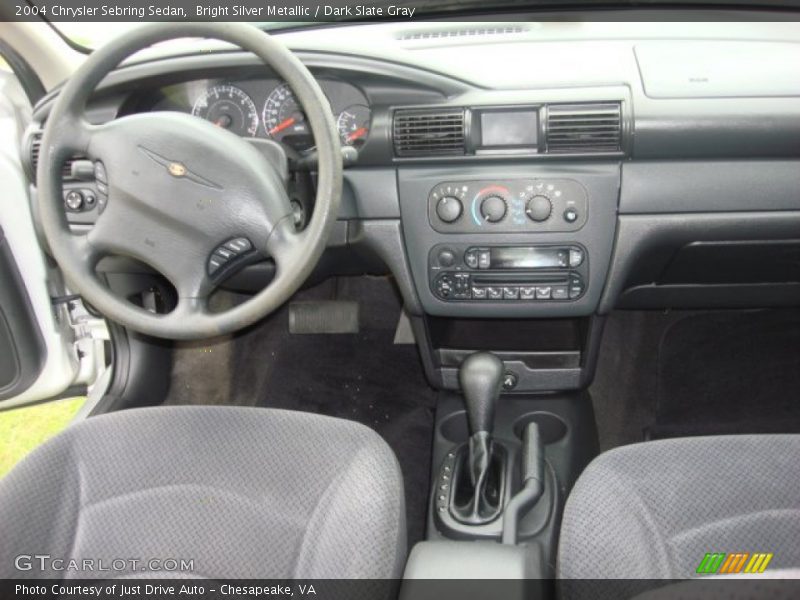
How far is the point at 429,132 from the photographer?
1555mm

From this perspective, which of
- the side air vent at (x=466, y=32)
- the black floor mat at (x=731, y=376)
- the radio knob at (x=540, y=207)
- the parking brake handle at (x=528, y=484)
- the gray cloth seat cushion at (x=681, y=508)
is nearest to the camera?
the gray cloth seat cushion at (x=681, y=508)

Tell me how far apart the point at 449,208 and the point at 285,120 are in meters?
0.40

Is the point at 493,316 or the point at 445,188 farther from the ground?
the point at 445,188

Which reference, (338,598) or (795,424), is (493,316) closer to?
(338,598)

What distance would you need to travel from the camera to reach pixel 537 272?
165 centimetres

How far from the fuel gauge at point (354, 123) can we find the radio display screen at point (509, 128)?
0.26m

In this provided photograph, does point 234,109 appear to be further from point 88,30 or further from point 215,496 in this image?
point 215,496

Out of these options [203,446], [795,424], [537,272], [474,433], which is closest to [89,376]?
[203,446]

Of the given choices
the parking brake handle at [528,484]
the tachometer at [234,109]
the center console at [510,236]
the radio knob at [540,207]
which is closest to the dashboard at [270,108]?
the tachometer at [234,109]

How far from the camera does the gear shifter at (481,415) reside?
157 centimetres

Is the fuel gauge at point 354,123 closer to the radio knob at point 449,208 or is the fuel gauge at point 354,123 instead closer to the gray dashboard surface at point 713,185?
the radio knob at point 449,208

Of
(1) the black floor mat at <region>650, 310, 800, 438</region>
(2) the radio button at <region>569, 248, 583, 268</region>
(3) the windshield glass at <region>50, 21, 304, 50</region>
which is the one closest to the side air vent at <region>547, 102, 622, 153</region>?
(2) the radio button at <region>569, 248, 583, 268</region>

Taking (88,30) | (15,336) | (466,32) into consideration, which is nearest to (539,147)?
(466,32)

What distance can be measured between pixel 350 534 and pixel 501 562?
248 mm
